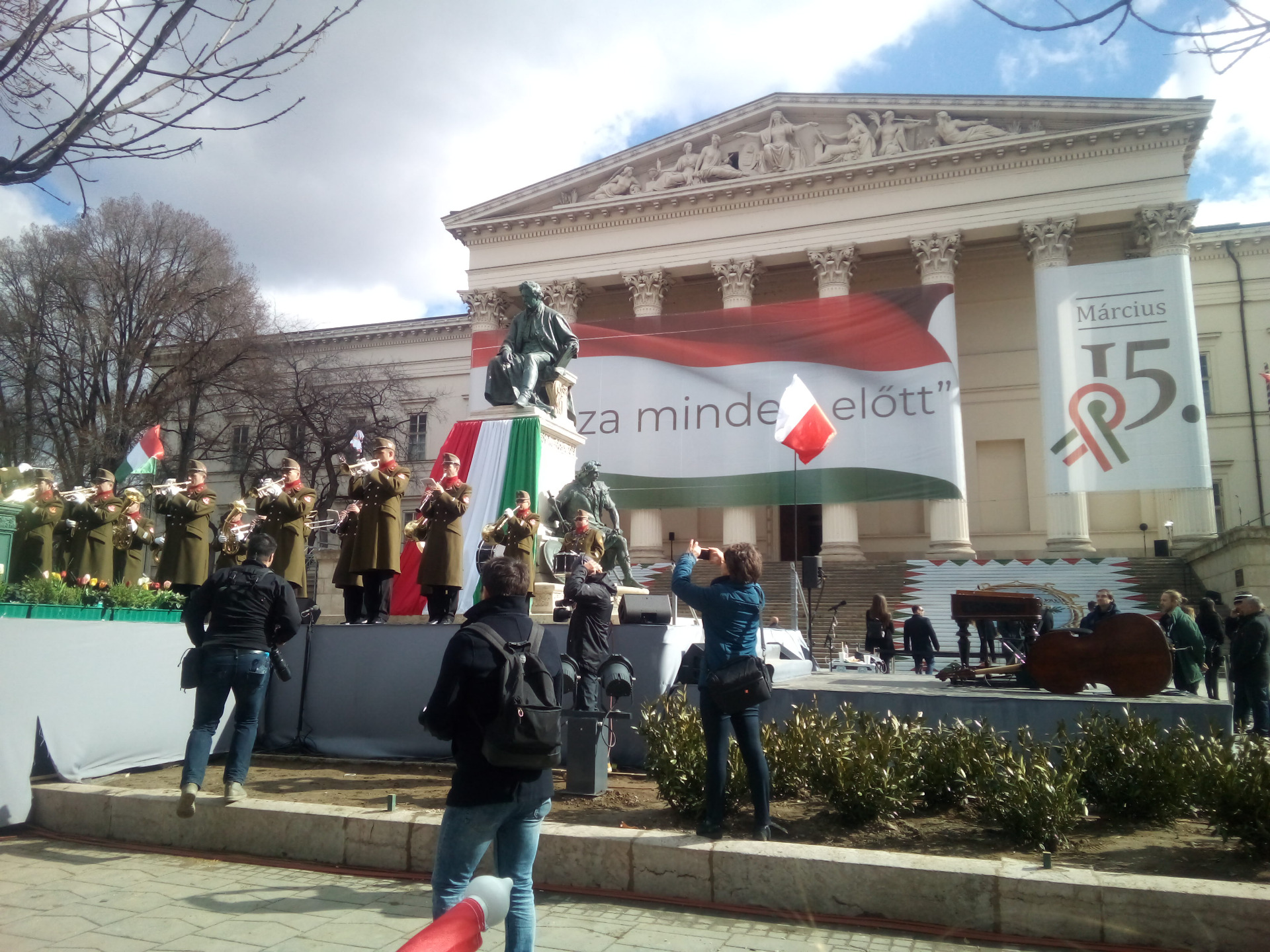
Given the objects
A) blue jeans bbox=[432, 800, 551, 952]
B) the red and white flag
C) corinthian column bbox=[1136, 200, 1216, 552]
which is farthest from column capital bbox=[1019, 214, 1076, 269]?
blue jeans bbox=[432, 800, 551, 952]

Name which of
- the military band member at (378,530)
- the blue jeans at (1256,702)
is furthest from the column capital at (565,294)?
the blue jeans at (1256,702)

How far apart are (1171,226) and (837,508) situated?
44.9 ft

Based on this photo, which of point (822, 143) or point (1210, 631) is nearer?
point (1210, 631)

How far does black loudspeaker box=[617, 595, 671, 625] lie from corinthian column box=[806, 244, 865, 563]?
760 inches

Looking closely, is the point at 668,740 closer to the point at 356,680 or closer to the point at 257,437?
the point at 356,680

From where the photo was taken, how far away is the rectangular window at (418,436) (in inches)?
1743

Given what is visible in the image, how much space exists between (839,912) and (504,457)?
332 inches

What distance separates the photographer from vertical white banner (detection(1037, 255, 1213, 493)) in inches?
920

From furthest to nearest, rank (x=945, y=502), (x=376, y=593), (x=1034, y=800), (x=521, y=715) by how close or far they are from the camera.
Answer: (x=945, y=502) → (x=376, y=593) → (x=1034, y=800) → (x=521, y=715)

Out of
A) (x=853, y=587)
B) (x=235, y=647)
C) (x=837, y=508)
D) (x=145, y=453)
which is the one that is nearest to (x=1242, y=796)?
(x=235, y=647)

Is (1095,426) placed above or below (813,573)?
above

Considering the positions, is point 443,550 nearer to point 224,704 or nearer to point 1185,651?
point 224,704

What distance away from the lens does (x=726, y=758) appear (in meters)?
4.87

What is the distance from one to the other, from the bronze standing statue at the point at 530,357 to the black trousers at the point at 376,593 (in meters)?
3.48
